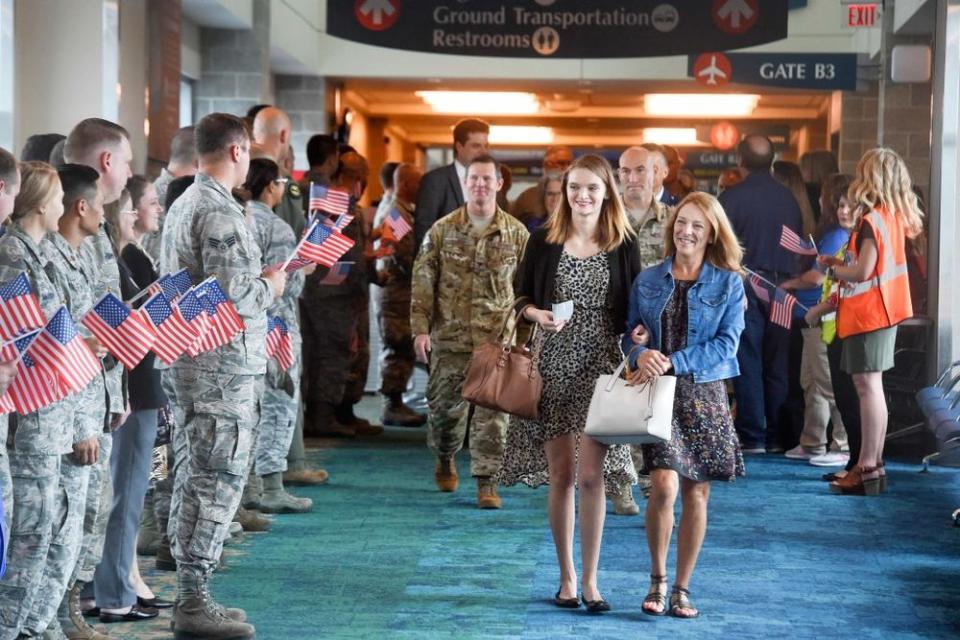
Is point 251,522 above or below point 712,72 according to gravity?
below

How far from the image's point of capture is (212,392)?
488 centimetres

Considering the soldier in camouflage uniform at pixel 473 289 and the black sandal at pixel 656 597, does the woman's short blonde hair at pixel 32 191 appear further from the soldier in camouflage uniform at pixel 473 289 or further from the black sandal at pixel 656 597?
the soldier in camouflage uniform at pixel 473 289

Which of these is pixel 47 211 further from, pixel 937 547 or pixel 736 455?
pixel 937 547

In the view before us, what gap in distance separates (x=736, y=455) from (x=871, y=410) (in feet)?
9.51

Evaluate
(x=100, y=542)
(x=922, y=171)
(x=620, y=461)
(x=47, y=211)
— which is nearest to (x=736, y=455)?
(x=620, y=461)

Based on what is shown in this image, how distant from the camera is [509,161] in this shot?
65.8ft

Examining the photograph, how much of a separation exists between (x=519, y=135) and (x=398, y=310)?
29.9ft

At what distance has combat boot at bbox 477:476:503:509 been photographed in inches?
294

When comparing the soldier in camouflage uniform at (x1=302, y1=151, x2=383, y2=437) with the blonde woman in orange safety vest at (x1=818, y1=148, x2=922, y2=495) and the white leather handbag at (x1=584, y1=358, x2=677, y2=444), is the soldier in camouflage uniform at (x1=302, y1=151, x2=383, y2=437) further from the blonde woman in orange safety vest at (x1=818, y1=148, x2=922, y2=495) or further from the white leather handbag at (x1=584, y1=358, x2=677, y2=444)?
the white leather handbag at (x1=584, y1=358, x2=677, y2=444)

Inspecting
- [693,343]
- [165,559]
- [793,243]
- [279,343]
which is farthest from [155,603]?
[793,243]

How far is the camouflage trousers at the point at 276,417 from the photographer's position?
716 centimetres

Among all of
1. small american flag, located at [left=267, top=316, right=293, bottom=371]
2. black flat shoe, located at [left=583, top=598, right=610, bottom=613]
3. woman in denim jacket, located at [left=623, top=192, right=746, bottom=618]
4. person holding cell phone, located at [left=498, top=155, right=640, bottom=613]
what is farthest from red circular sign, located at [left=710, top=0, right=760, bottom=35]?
black flat shoe, located at [left=583, top=598, right=610, bottom=613]

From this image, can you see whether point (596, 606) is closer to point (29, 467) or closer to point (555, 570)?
point (555, 570)

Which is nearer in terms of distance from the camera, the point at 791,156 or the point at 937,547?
the point at 937,547
